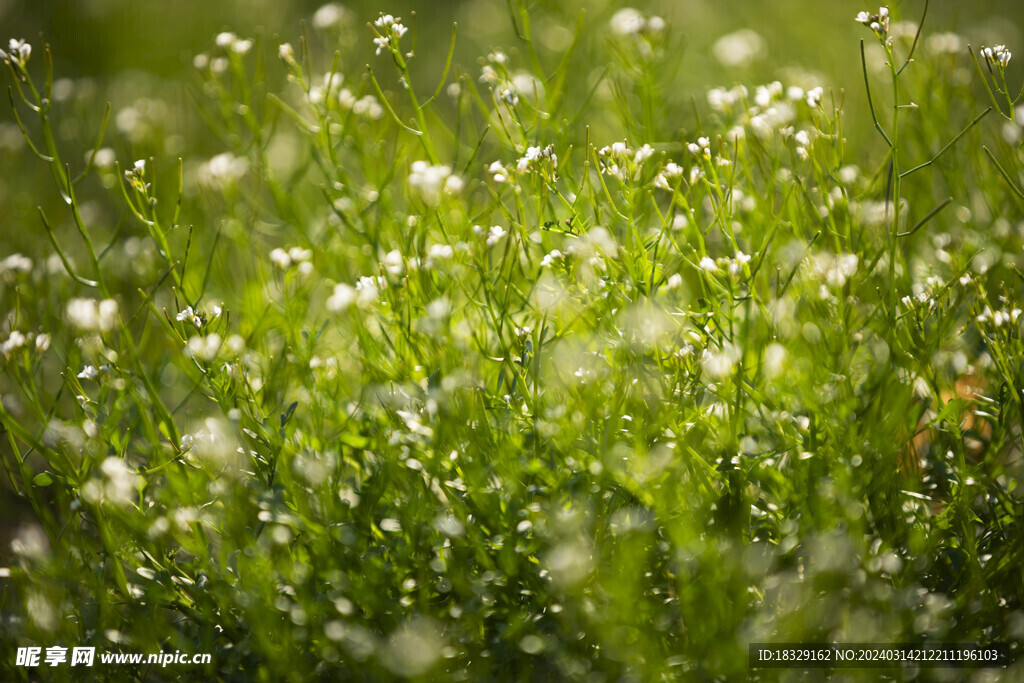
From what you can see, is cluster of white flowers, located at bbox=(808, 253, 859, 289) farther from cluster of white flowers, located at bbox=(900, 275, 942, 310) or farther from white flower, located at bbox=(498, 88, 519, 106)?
white flower, located at bbox=(498, 88, 519, 106)

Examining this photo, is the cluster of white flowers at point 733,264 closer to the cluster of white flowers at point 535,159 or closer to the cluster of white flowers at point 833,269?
the cluster of white flowers at point 833,269

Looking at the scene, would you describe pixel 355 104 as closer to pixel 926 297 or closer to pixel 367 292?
pixel 367 292

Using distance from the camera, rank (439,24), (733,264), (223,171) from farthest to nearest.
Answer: (439,24), (223,171), (733,264)

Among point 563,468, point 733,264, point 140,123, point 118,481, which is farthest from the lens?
point 140,123

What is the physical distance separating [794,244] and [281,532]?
1422 mm

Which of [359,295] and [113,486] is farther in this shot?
[359,295]

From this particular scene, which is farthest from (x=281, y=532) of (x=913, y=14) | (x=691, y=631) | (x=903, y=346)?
(x=913, y=14)

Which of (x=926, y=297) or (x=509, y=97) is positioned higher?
(x=509, y=97)

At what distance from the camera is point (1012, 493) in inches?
62.1

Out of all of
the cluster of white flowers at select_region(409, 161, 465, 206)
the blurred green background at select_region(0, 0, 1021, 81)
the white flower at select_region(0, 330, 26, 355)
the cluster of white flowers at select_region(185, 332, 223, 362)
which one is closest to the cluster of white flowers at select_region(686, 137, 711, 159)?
the cluster of white flowers at select_region(409, 161, 465, 206)

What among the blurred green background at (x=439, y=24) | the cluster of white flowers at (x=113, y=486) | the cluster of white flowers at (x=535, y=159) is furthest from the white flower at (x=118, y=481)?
the blurred green background at (x=439, y=24)

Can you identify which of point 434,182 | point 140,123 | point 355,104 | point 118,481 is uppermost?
point 140,123

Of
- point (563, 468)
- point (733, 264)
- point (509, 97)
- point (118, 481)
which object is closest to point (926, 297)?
point (733, 264)

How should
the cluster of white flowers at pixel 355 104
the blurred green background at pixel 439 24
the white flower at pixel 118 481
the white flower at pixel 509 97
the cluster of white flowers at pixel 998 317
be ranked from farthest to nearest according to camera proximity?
the blurred green background at pixel 439 24
the cluster of white flowers at pixel 355 104
the white flower at pixel 509 97
the cluster of white flowers at pixel 998 317
the white flower at pixel 118 481
